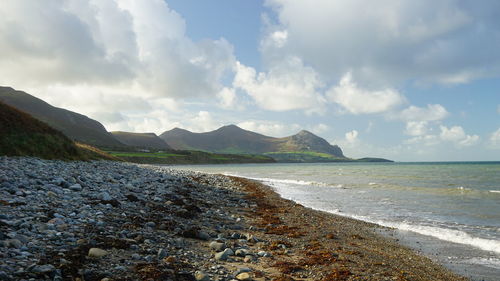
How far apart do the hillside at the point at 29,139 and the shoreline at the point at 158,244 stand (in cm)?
1048

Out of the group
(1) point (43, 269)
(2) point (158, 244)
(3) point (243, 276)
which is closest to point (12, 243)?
(1) point (43, 269)

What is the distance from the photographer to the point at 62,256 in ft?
20.7

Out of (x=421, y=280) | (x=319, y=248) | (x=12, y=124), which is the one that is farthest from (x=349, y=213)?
(x=12, y=124)

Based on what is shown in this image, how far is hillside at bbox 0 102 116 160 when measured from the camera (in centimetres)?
2362

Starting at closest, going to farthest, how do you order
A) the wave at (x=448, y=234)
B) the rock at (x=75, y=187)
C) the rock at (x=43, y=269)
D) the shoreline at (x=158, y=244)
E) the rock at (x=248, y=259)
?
the rock at (x=43, y=269)
the shoreline at (x=158, y=244)
the rock at (x=248, y=259)
the wave at (x=448, y=234)
the rock at (x=75, y=187)

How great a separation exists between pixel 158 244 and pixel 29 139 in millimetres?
23842

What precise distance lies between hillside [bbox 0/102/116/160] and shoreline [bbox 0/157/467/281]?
1048 cm

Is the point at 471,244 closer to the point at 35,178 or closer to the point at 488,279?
the point at 488,279

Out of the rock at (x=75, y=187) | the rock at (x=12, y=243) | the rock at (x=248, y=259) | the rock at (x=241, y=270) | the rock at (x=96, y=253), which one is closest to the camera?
the rock at (x=12, y=243)

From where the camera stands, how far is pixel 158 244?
8742mm

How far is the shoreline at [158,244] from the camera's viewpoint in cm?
638

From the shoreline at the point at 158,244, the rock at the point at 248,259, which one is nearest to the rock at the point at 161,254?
the shoreline at the point at 158,244

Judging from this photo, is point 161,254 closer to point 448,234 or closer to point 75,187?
point 75,187

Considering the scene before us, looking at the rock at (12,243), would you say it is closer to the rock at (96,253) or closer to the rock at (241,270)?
the rock at (96,253)
